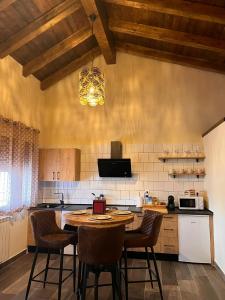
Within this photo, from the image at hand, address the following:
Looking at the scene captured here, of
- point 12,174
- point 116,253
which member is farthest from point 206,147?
point 12,174

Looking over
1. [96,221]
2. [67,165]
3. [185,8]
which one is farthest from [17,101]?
[185,8]

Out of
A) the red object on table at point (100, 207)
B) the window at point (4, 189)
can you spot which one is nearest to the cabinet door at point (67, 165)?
the window at point (4, 189)

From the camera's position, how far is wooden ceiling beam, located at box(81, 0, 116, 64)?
3576mm

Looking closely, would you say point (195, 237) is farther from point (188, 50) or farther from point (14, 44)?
point (14, 44)

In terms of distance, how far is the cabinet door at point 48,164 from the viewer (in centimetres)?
492

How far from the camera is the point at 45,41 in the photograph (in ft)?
14.4

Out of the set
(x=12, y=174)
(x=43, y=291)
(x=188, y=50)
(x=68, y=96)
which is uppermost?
(x=188, y=50)

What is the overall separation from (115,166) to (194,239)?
75.0 inches

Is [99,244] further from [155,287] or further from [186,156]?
[186,156]

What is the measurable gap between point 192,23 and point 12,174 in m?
3.78

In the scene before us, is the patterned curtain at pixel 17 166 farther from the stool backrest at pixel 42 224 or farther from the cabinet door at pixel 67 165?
the stool backrest at pixel 42 224

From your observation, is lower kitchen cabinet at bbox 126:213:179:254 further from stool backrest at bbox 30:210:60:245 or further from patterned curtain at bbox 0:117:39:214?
patterned curtain at bbox 0:117:39:214

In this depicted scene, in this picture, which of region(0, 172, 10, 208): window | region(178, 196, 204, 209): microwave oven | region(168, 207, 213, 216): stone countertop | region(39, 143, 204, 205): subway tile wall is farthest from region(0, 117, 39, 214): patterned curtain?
region(178, 196, 204, 209): microwave oven

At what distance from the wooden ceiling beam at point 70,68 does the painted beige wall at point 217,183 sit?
9.82ft
